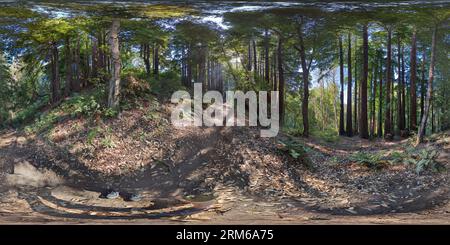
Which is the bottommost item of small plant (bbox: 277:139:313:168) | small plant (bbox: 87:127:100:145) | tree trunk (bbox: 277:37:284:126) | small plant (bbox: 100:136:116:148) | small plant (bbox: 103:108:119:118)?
small plant (bbox: 277:139:313:168)

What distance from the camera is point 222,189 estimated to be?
302 centimetres

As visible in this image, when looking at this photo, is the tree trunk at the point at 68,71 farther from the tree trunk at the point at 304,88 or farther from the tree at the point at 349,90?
the tree at the point at 349,90

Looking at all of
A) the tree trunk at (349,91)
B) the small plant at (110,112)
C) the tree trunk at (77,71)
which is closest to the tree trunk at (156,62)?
the small plant at (110,112)

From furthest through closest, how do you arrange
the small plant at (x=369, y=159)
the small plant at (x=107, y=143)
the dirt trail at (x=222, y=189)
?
the small plant at (x=369, y=159) < the small plant at (x=107, y=143) < the dirt trail at (x=222, y=189)

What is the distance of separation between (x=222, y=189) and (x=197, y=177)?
21 cm

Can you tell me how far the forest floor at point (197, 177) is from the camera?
2926 millimetres

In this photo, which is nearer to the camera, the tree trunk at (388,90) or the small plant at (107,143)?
the small plant at (107,143)

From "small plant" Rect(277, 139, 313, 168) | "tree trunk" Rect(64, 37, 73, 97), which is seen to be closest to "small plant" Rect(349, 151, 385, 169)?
"small plant" Rect(277, 139, 313, 168)

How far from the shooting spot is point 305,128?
10.6ft

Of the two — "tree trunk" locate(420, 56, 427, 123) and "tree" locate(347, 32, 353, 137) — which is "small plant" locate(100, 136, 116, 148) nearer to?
"tree" locate(347, 32, 353, 137)

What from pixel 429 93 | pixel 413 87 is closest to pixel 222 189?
pixel 413 87

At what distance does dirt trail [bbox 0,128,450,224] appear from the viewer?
291 centimetres

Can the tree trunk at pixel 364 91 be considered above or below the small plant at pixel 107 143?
above

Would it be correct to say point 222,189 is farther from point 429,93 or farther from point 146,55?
point 429,93
